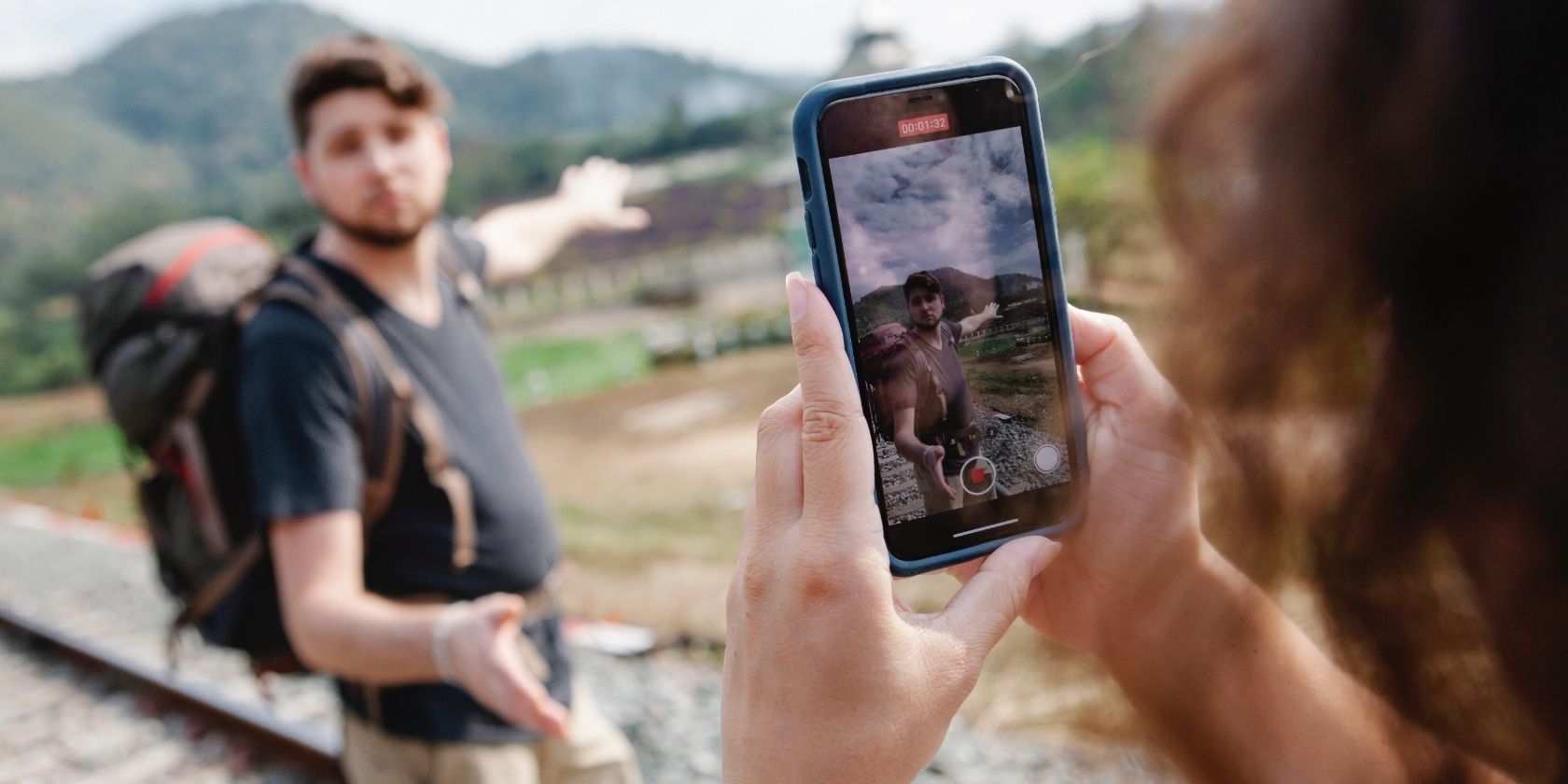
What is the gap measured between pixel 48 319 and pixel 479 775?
29.0 metres

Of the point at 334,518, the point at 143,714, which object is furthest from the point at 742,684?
the point at 143,714

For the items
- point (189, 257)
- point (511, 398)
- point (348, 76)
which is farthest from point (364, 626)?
point (511, 398)

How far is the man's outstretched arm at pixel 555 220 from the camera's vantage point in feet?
12.3

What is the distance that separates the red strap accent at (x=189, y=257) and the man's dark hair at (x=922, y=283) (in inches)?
101

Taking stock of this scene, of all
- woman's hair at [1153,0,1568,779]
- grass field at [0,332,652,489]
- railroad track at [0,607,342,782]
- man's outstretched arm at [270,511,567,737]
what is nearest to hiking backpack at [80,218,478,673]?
man's outstretched arm at [270,511,567,737]

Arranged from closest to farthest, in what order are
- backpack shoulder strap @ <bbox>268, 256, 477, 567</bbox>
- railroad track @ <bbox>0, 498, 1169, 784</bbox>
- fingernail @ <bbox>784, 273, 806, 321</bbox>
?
fingernail @ <bbox>784, 273, 806, 321</bbox>, backpack shoulder strap @ <bbox>268, 256, 477, 567</bbox>, railroad track @ <bbox>0, 498, 1169, 784</bbox>

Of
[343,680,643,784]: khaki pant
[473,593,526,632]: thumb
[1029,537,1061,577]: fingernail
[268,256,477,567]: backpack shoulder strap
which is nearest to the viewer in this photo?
[1029,537,1061,577]: fingernail

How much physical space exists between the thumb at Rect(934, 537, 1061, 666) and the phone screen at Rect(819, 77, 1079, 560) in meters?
0.07

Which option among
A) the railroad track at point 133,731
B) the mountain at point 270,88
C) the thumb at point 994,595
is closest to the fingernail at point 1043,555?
the thumb at point 994,595

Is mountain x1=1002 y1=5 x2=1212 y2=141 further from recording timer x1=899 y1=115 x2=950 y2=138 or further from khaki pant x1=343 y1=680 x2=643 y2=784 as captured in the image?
khaki pant x1=343 y1=680 x2=643 y2=784

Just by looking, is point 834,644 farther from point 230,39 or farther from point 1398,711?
point 230,39

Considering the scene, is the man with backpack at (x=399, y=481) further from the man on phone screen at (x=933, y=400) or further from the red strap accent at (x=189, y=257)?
the man on phone screen at (x=933, y=400)

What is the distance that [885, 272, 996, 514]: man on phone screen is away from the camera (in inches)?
48.3

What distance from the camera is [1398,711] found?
0.94 m
